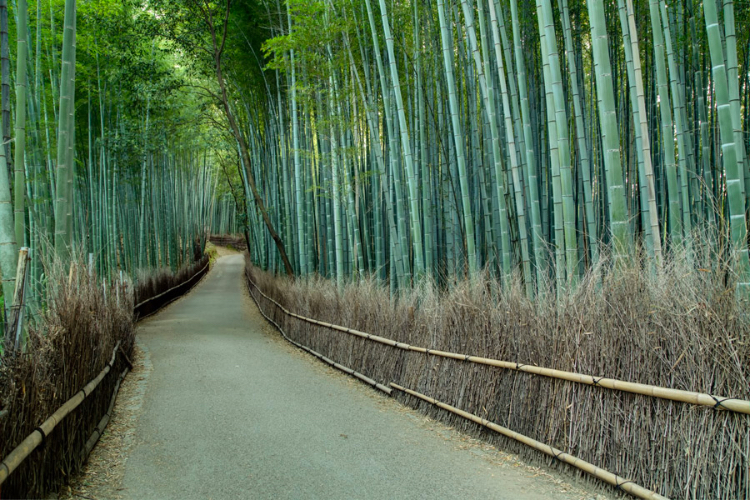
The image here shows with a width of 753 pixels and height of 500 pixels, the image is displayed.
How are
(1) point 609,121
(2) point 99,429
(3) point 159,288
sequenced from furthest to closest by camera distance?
(3) point 159,288
(2) point 99,429
(1) point 609,121

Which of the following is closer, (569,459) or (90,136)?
(569,459)

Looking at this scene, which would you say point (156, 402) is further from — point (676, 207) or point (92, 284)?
point (676, 207)

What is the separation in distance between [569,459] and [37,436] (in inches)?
87.9

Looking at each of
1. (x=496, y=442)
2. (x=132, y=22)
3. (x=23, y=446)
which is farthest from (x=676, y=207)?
(x=132, y=22)

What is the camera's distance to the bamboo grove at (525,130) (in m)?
3.35

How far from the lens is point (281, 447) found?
338cm

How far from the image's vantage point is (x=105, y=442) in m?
3.56

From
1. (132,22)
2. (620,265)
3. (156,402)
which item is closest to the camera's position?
(620,265)

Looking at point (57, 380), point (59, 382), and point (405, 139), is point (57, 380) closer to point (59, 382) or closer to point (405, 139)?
point (59, 382)

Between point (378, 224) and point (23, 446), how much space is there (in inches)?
212

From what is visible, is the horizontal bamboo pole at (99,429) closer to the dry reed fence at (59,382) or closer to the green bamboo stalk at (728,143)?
the dry reed fence at (59,382)

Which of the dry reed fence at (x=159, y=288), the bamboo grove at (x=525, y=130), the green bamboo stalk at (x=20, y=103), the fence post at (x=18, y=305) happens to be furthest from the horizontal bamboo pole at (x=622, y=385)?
the dry reed fence at (x=159, y=288)

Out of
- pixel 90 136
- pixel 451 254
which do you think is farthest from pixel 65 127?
pixel 90 136

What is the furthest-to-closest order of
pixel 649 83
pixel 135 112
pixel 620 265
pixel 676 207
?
pixel 135 112 < pixel 649 83 < pixel 676 207 < pixel 620 265
